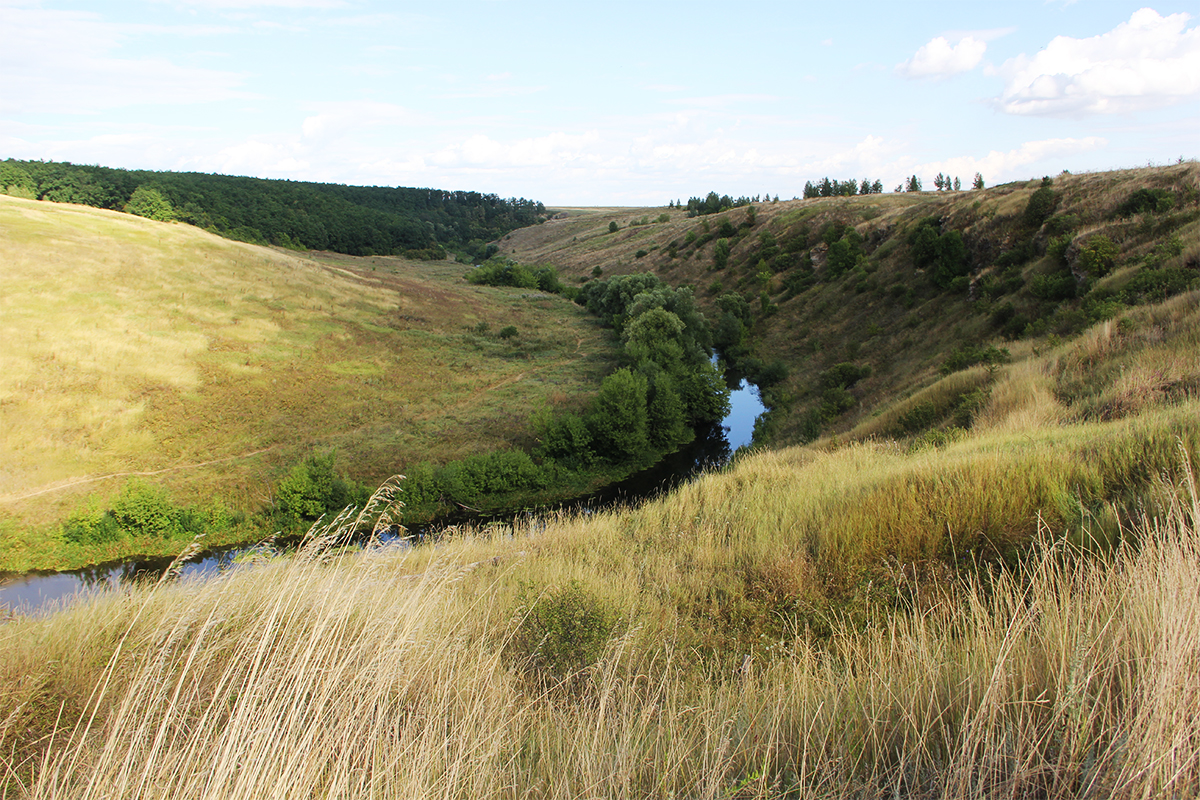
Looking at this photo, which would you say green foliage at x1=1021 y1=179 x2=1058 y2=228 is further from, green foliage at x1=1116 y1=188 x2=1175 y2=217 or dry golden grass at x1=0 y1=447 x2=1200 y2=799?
dry golden grass at x1=0 y1=447 x2=1200 y2=799

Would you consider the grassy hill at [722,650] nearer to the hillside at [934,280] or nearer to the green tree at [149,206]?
the hillside at [934,280]

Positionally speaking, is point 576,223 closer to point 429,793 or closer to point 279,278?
point 279,278

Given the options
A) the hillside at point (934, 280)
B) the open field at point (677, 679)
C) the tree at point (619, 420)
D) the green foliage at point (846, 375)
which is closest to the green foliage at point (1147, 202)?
the hillside at point (934, 280)

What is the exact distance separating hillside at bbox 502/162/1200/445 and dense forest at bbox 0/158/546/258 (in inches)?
2985

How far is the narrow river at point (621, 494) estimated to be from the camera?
51.6 feet

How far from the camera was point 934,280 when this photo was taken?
38.3 metres

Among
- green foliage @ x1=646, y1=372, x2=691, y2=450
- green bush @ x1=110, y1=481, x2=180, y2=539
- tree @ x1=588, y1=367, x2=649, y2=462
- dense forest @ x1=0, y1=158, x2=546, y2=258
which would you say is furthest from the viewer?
dense forest @ x1=0, y1=158, x2=546, y2=258

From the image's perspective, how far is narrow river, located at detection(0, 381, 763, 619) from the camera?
15.7 meters

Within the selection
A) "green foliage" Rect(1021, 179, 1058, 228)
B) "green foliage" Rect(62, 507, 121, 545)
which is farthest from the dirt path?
"green foliage" Rect(1021, 179, 1058, 228)

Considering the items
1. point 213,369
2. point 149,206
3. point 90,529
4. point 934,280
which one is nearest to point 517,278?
point 213,369

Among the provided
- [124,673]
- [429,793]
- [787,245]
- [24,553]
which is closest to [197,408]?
[24,553]

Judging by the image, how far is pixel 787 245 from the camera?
199 feet

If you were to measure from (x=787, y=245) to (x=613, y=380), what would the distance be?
37.8m

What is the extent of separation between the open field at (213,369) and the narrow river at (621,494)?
1.67m
